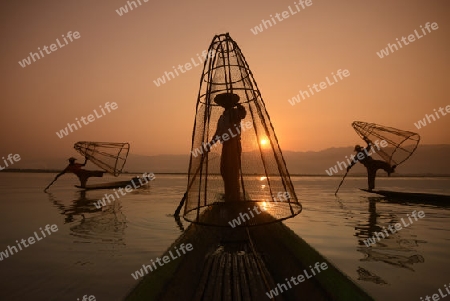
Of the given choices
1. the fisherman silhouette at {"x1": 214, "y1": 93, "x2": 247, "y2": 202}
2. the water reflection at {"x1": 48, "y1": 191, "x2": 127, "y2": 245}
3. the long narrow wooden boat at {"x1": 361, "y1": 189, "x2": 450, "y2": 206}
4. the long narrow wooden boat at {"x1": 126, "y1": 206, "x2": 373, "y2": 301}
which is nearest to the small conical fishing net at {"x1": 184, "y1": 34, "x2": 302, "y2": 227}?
the fisherman silhouette at {"x1": 214, "y1": 93, "x2": 247, "y2": 202}

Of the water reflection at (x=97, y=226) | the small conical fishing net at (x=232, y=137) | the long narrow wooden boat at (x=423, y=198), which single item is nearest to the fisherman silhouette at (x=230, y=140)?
the small conical fishing net at (x=232, y=137)

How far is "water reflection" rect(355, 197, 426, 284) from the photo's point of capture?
5.15 meters

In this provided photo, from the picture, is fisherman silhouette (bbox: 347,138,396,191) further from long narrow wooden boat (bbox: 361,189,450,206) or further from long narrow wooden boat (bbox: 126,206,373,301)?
long narrow wooden boat (bbox: 126,206,373,301)

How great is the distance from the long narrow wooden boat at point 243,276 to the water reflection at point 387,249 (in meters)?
2.15

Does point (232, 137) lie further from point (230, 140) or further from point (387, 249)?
point (387, 249)

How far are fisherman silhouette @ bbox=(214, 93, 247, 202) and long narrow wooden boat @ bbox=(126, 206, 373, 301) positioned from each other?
1.93m

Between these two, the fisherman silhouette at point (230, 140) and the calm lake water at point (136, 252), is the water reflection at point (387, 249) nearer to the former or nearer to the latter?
the calm lake water at point (136, 252)

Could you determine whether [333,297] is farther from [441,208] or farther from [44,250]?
[441,208]

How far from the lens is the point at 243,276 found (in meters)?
2.77

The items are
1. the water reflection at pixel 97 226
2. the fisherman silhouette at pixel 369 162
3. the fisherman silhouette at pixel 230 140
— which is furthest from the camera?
the fisherman silhouette at pixel 369 162

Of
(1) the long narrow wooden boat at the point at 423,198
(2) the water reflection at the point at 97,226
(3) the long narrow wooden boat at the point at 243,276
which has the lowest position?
(1) the long narrow wooden boat at the point at 423,198

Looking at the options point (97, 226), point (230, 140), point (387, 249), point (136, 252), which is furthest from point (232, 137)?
point (97, 226)

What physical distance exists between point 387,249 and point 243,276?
5.12 metres

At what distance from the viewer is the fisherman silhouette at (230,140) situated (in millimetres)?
5910
